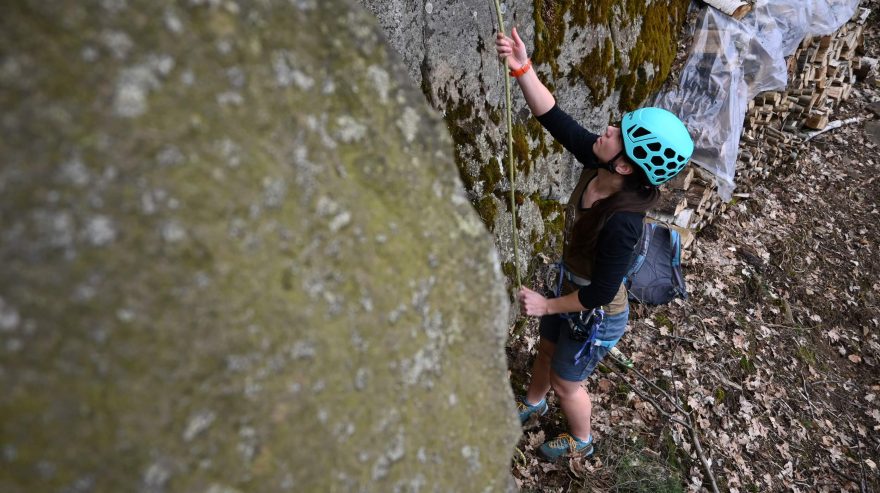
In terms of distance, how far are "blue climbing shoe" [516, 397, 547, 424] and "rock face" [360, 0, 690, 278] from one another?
1.16 metres

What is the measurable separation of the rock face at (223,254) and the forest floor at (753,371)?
3.07m

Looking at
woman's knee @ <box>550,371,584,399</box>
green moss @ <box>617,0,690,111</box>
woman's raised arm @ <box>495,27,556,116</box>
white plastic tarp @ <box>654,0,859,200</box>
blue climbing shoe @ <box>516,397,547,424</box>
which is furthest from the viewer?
white plastic tarp @ <box>654,0,859,200</box>

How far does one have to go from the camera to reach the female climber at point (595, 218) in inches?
120

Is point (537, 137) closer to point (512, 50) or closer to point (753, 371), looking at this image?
point (512, 50)

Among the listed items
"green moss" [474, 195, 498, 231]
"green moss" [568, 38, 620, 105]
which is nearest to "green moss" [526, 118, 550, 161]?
"green moss" [568, 38, 620, 105]

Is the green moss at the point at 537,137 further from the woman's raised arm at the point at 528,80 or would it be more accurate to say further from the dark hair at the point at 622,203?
the dark hair at the point at 622,203

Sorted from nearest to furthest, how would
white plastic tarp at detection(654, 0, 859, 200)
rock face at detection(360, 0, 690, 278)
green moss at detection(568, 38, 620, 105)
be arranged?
rock face at detection(360, 0, 690, 278) → green moss at detection(568, 38, 620, 105) → white plastic tarp at detection(654, 0, 859, 200)

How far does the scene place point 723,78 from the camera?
6602 mm

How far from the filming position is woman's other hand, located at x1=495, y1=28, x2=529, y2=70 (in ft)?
10.9

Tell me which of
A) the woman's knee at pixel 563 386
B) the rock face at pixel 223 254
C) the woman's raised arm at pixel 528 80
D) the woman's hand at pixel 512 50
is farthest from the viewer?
the woman's knee at pixel 563 386

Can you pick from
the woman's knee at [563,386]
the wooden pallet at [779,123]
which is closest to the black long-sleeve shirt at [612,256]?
the woman's knee at [563,386]

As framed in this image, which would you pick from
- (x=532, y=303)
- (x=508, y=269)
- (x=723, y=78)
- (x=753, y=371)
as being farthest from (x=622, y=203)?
(x=723, y=78)

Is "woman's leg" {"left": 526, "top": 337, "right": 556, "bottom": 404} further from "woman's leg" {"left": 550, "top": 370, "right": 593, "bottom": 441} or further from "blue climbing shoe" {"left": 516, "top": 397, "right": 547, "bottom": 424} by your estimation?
"woman's leg" {"left": 550, "top": 370, "right": 593, "bottom": 441}

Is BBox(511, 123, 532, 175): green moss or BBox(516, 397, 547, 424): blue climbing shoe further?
BBox(511, 123, 532, 175): green moss
